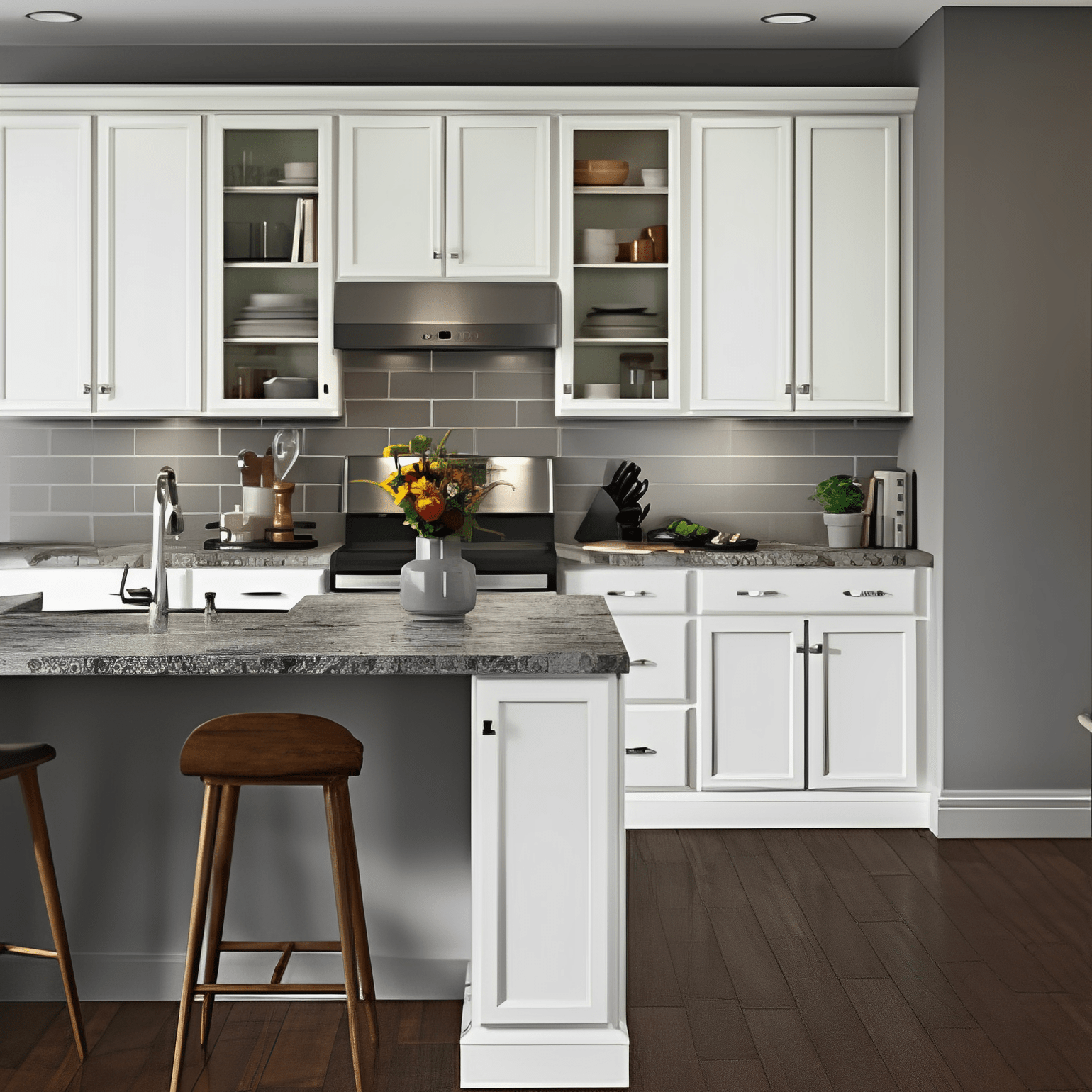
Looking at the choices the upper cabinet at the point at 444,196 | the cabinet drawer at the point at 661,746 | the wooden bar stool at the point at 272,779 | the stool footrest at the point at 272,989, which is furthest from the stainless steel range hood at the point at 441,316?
the stool footrest at the point at 272,989

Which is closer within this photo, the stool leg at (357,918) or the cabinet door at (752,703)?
the stool leg at (357,918)

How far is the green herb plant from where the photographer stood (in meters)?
4.63

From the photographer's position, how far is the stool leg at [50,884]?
8.33 ft

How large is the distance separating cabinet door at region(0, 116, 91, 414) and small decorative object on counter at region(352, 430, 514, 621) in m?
2.27

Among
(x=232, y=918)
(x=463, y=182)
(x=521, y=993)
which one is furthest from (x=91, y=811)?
(x=463, y=182)

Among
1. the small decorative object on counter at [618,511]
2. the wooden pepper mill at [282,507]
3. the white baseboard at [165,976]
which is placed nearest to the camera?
the white baseboard at [165,976]

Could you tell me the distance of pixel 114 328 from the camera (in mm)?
4457

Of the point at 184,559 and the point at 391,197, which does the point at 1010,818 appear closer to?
the point at 184,559

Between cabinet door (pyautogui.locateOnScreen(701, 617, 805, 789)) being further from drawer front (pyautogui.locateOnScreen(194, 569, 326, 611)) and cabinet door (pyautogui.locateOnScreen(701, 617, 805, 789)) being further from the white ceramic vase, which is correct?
the white ceramic vase

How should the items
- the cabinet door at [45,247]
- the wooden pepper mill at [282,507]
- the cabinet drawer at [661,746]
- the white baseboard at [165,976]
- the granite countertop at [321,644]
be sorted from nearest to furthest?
1. the granite countertop at [321,644]
2. the white baseboard at [165,976]
3. the cabinet drawer at [661,746]
4. the cabinet door at [45,247]
5. the wooden pepper mill at [282,507]

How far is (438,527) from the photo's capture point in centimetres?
275

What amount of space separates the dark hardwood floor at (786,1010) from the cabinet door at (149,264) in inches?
94.2

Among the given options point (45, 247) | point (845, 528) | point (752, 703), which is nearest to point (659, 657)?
point (752, 703)

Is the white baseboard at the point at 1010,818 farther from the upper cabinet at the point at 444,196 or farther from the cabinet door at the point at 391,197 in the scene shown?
the cabinet door at the point at 391,197
